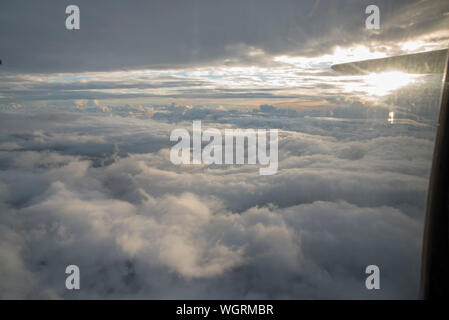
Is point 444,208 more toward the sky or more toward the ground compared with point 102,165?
more toward the sky

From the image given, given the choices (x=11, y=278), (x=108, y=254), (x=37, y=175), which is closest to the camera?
(x=11, y=278)

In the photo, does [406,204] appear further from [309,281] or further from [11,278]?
[11,278]

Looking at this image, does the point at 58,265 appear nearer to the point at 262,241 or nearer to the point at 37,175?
the point at 262,241

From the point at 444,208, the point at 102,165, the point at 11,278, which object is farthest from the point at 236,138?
the point at 444,208

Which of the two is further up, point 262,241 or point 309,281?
point 262,241

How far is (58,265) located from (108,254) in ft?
27.9

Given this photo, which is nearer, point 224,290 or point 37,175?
point 224,290

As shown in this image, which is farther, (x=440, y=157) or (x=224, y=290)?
(x=224, y=290)

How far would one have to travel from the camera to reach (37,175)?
70000 mm

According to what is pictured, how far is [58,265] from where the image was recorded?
3472cm

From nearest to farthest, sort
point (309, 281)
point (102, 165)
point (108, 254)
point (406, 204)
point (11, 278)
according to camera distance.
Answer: point (309, 281), point (11, 278), point (108, 254), point (406, 204), point (102, 165)
